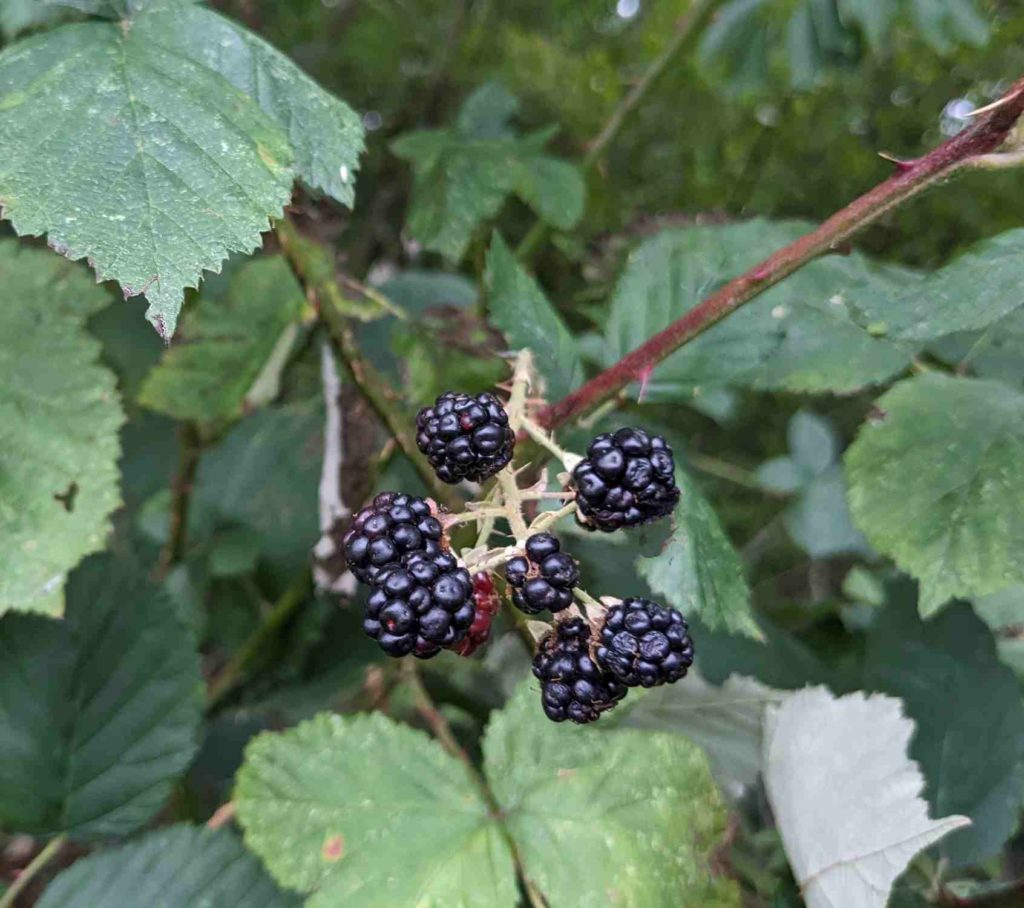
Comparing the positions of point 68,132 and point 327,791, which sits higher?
point 68,132

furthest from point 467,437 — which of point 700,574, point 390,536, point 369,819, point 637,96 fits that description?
point 637,96

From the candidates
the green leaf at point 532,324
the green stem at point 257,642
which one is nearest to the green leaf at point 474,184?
the green leaf at point 532,324

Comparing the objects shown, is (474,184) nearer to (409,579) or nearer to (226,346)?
(226,346)

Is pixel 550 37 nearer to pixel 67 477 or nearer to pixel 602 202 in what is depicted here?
pixel 602 202

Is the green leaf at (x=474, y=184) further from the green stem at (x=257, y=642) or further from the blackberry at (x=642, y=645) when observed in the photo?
the blackberry at (x=642, y=645)

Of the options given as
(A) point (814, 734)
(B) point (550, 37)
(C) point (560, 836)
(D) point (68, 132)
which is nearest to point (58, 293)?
(D) point (68, 132)

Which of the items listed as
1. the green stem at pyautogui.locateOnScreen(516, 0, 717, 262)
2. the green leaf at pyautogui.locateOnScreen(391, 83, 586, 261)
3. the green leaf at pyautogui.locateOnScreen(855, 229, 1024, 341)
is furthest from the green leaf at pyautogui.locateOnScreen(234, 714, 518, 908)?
the green stem at pyautogui.locateOnScreen(516, 0, 717, 262)
